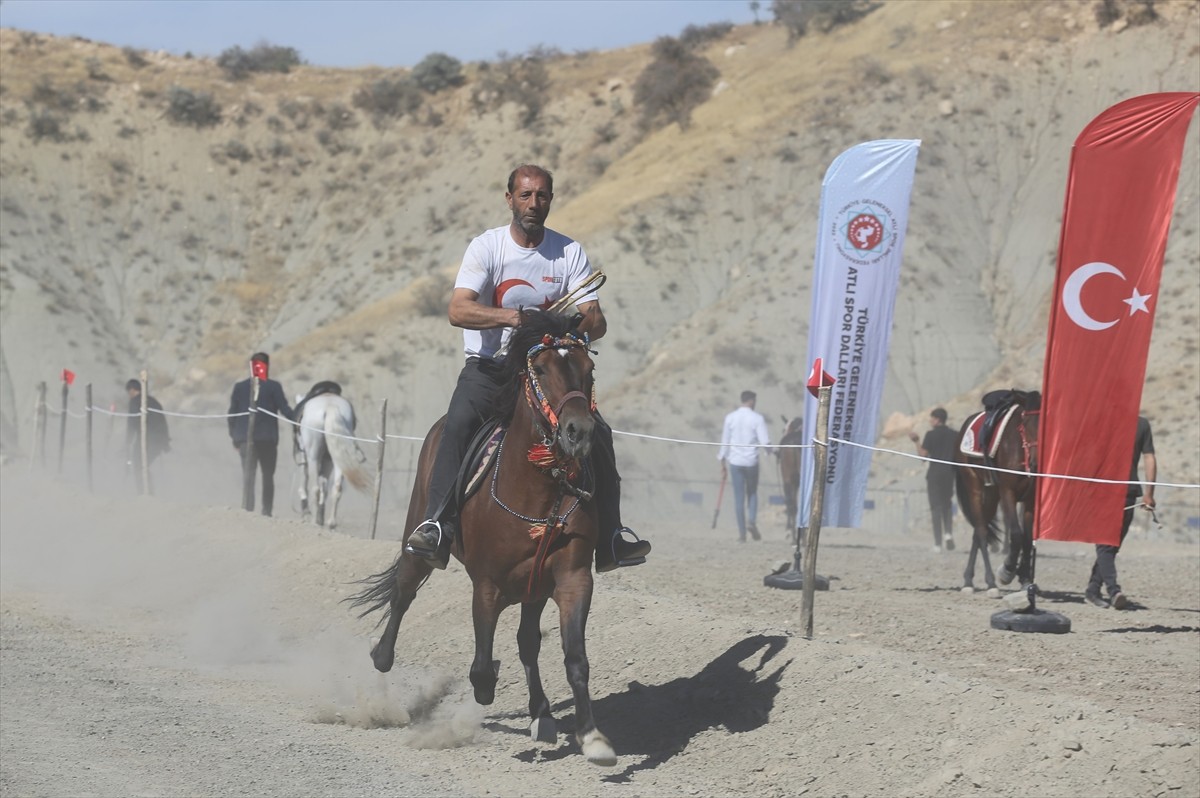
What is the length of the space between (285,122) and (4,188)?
13.8 metres

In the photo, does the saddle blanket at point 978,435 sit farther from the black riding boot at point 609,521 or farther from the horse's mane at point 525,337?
the horse's mane at point 525,337

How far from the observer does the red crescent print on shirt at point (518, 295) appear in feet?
27.2

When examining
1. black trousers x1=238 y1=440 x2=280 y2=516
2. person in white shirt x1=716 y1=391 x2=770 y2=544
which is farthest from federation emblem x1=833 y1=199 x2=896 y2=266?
black trousers x1=238 y1=440 x2=280 y2=516

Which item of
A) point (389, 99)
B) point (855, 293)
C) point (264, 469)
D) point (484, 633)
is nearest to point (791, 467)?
point (264, 469)

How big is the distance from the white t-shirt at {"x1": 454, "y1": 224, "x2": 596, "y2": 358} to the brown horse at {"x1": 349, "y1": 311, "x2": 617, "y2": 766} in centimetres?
48

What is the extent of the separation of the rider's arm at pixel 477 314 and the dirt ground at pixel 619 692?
2391 mm

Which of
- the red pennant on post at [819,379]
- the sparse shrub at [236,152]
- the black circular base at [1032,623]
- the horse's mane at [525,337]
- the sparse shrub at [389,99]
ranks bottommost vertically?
the black circular base at [1032,623]

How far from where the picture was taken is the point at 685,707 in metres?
9.07

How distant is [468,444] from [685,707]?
2173 millimetres

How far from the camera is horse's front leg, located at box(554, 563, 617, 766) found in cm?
759

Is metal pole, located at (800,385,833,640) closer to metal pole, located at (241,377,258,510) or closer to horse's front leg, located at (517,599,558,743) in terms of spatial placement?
horse's front leg, located at (517,599,558,743)

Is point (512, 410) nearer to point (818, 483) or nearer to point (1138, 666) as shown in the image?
point (818, 483)

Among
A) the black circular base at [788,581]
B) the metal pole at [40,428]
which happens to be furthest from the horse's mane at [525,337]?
the metal pole at [40,428]

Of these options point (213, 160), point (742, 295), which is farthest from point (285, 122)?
point (742, 295)
